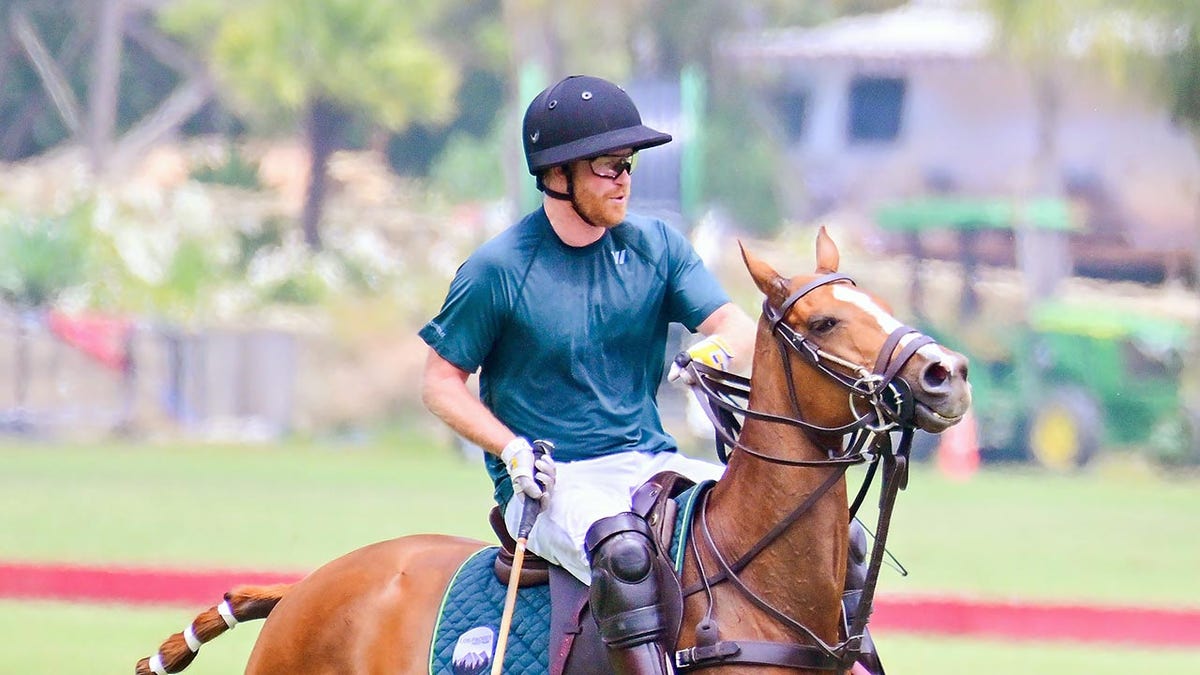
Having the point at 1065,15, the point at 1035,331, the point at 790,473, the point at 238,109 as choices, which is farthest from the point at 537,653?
the point at 238,109

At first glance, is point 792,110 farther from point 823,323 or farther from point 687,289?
point 823,323

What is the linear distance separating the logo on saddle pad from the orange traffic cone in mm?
16986

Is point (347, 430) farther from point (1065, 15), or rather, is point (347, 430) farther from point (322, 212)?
point (1065, 15)

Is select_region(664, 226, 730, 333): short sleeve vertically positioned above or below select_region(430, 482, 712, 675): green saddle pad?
above

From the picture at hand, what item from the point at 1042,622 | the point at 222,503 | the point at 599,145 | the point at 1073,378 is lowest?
the point at 1073,378

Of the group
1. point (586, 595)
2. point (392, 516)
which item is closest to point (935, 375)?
point (586, 595)

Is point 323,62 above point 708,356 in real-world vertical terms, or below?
above

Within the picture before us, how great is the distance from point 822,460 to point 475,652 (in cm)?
96

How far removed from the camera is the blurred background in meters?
22.3

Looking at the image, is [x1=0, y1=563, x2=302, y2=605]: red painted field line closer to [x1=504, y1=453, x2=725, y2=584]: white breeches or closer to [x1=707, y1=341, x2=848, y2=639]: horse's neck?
[x1=504, y1=453, x2=725, y2=584]: white breeches

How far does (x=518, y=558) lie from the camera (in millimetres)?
3975

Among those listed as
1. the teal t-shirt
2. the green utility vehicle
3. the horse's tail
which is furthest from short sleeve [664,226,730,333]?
the green utility vehicle

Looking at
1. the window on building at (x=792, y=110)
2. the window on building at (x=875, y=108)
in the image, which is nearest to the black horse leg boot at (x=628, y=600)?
the window on building at (x=875, y=108)

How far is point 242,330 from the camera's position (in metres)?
23.7
